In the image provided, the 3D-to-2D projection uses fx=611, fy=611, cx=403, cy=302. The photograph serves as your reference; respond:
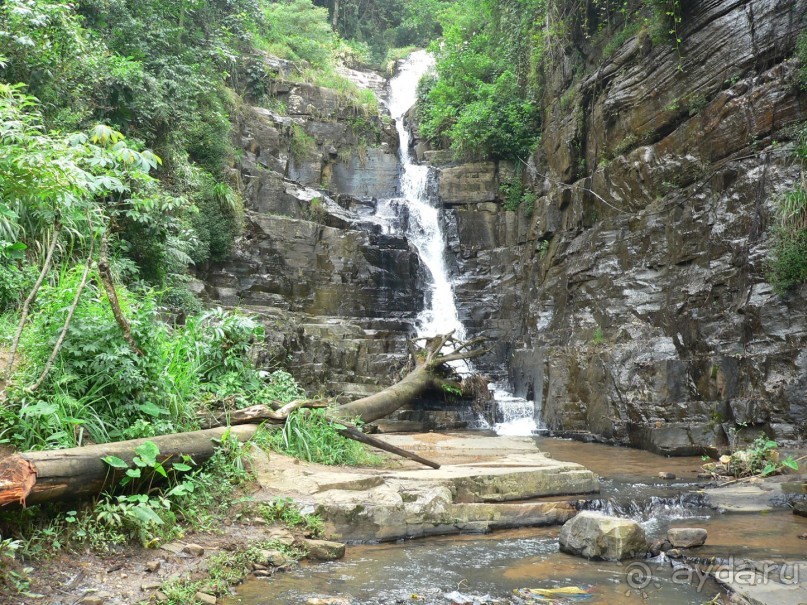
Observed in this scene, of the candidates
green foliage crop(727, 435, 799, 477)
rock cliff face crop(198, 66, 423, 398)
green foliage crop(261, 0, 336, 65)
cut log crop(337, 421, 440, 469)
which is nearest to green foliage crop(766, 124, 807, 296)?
green foliage crop(727, 435, 799, 477)

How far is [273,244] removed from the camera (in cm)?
1627

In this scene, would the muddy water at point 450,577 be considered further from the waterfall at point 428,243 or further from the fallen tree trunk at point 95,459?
the waterfall at point 428,243

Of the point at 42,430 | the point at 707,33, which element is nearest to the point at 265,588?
the point at 42,430

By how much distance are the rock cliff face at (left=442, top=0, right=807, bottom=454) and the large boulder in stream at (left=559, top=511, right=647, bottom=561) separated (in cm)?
535

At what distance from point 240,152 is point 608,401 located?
494 inches

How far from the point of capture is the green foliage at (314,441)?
6.33m

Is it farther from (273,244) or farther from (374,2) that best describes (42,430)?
(374,2)

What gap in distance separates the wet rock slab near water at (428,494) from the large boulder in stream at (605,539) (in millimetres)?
944

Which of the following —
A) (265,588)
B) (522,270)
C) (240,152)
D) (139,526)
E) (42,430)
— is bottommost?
(265,588)

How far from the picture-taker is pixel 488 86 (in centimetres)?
1975

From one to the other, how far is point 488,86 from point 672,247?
10.3 metres

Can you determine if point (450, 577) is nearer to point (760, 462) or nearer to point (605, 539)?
point (605, 539)

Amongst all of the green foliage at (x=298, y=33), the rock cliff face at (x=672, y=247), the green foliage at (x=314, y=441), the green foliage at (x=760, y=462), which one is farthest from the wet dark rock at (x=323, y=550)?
the green foliage at (x=298, y=33)

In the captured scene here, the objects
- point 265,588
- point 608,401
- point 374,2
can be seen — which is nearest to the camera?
point 265,588
